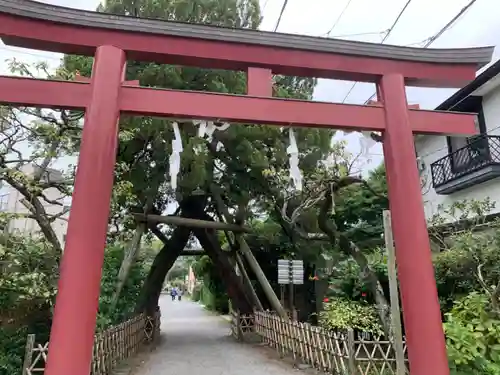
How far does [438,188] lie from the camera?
13.5 m

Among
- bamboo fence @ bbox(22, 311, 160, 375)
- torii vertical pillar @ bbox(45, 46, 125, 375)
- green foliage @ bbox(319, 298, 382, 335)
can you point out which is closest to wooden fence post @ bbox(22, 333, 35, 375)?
bamboo fence @ bbox(22, 311, 160, 375)

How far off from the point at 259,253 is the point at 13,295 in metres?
12.1

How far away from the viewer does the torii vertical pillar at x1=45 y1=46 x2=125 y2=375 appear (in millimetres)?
3842

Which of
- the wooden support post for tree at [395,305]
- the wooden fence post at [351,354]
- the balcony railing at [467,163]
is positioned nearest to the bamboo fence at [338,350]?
the wooden fence post at [351,354]

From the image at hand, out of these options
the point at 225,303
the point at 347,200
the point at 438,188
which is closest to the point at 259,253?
the point at 347,200

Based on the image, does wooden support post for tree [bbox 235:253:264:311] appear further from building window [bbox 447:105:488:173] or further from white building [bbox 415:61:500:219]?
building window [bbox 447:105:488:173]

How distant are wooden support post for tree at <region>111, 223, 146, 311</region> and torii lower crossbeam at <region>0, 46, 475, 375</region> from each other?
7.85m

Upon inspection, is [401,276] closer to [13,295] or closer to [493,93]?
[13,295]

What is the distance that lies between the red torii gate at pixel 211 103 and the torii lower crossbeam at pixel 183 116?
0.01m

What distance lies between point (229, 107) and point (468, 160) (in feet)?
34.8

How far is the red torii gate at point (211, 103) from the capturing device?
408 centimetres

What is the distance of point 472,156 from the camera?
12305 millimetres

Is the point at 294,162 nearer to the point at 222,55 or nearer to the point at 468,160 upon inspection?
the point at 222,55

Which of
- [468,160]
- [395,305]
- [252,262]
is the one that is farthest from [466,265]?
[252,262]
